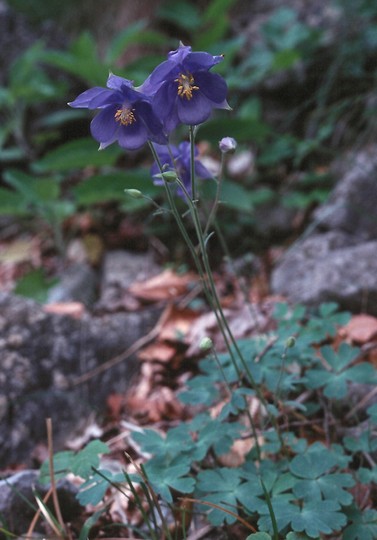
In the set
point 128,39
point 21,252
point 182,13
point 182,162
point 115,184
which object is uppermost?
point 182,13

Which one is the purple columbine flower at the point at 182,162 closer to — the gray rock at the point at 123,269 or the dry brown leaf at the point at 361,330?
the dry brown leaf at the point at 361,330

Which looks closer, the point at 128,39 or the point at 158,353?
the point at 158,353

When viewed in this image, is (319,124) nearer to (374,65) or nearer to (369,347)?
(374,65)

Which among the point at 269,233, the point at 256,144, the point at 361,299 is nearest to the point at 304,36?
the point at 256,144

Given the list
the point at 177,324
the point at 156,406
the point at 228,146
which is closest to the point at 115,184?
the point at 177,324

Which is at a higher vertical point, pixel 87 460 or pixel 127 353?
pixel 127 353

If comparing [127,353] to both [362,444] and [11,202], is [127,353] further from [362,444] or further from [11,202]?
[11,202]
